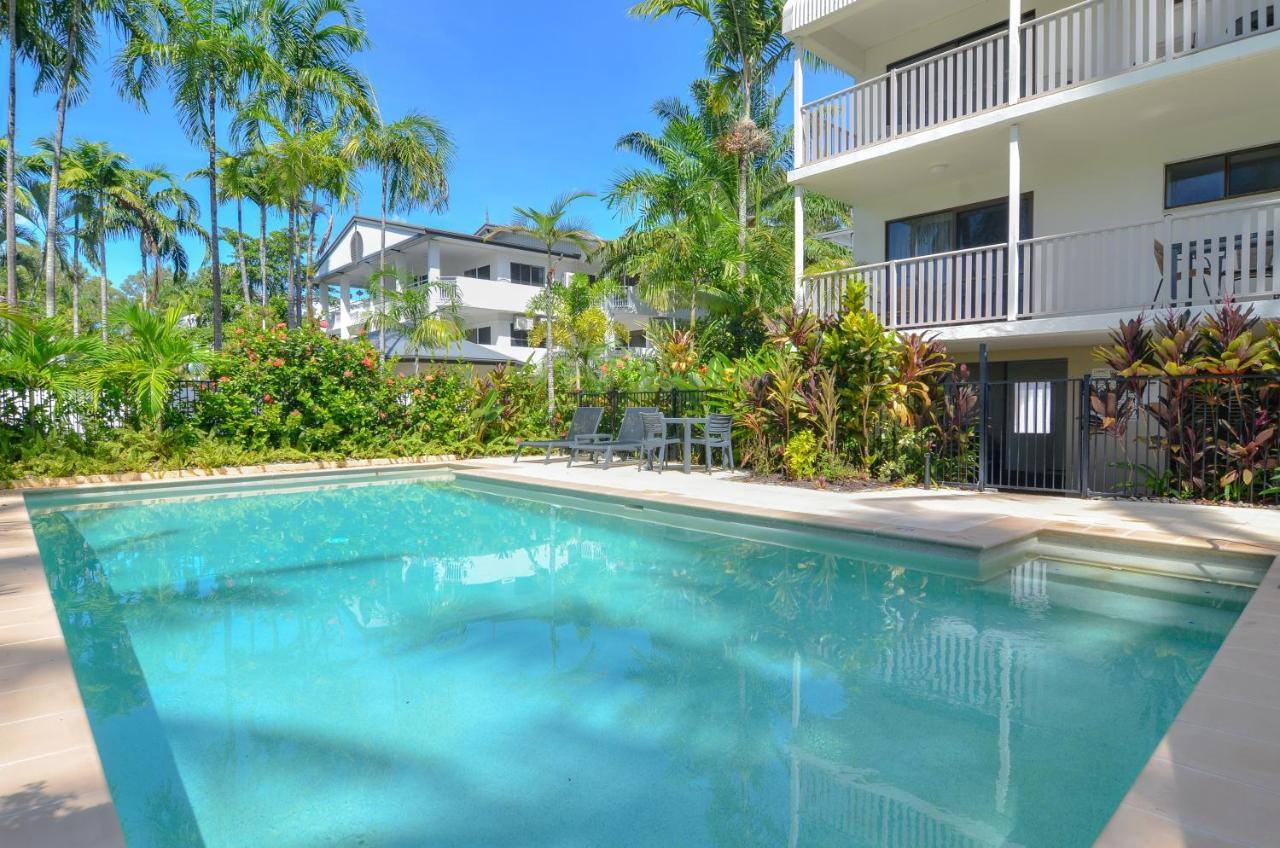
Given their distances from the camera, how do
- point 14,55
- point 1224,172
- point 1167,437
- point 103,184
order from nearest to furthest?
point 1167,437
point 1224,172
point 14,55
point 103,184

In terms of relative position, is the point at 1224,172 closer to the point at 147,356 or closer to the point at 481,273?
the point at 147,356

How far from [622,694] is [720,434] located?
869 centimetres

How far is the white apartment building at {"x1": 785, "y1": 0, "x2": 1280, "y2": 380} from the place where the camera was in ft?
29.1

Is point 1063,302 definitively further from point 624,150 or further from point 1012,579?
point 624,150

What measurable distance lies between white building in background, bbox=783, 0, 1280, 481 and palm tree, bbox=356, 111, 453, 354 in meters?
12.9

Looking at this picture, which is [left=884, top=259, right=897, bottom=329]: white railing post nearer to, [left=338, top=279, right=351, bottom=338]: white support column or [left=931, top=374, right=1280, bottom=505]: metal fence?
[left=931, top=374, right=1280, bottom=505]: metal fence

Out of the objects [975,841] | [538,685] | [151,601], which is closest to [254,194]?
[151,601]

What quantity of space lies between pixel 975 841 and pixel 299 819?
2.32m

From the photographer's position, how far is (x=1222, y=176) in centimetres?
971

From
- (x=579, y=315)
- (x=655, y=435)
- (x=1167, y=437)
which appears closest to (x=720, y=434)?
(x=655, y=435)

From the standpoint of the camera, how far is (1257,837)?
192 centimetres

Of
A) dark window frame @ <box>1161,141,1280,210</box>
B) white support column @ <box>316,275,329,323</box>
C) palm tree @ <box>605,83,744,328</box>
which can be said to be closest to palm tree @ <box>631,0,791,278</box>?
palm tree @ <box>605,83,744,328</box>

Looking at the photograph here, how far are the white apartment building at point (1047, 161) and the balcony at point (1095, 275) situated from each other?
4 centimetres

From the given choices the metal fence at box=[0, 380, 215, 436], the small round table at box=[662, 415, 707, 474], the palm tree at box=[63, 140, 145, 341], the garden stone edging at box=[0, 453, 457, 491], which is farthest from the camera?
the palm tree at box=[63, 140, 145, 341]
